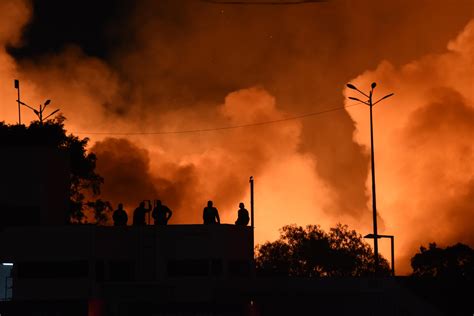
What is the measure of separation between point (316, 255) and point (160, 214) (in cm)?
7797

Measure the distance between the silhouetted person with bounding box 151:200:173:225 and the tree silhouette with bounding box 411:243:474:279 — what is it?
82456 mm

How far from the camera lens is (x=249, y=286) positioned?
161 ft

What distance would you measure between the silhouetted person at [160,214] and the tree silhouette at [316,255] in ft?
238

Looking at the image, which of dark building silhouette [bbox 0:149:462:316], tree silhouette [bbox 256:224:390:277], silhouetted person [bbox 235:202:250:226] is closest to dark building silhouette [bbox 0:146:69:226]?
dark building silhouette [bbox 0:149:462:316]

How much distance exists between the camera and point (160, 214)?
4975 cm

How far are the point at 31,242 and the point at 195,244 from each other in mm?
7924

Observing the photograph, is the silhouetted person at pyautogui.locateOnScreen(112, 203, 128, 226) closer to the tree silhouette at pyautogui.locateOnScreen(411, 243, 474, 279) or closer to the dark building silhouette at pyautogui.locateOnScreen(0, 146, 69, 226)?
the dark building silhouette at pyautogui.locateOnScreen(0, 146, 69, 226)

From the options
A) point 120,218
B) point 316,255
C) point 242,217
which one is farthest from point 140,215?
point 316,255

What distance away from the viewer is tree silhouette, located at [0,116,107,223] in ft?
289

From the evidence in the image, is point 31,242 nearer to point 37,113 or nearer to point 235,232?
point 235,232

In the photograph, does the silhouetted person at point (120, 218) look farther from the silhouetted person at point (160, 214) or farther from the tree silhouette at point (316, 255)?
the tree silhouette at point (316, 255)

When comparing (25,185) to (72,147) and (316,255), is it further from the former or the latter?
(316,255)

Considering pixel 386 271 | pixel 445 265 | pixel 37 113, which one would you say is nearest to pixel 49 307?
pixel 37 113

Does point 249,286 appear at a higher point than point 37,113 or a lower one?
lower
